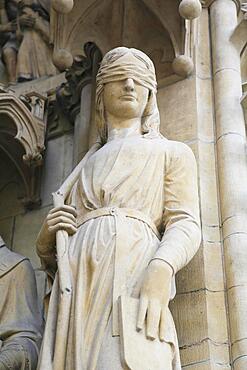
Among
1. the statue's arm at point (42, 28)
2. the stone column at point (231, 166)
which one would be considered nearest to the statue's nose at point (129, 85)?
the stone column at point (231, 166)

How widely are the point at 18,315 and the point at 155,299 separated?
54.3 inches

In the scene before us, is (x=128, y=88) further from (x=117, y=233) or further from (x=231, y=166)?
(x=117, y=233)

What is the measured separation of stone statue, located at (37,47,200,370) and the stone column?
0.38 meters

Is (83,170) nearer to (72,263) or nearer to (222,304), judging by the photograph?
(72,263)

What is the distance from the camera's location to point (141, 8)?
6418mm

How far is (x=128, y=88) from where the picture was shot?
5258 mm

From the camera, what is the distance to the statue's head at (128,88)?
17.3ft

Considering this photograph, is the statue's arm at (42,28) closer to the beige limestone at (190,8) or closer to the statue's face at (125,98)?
the beige limestone at (190,8)

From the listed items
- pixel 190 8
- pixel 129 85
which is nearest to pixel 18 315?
pixel 129 85

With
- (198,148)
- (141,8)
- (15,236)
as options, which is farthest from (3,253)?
(141,8)

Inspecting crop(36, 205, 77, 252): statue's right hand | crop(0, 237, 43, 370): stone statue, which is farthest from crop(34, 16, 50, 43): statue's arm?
crop(36, 205, 77, 252): statue's right hand

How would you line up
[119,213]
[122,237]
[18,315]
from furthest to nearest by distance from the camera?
[18,315] → [119,213] → [122,237]

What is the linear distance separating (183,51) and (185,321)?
6.39 feet

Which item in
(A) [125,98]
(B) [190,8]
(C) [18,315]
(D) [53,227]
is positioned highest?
(B) [190,8]
